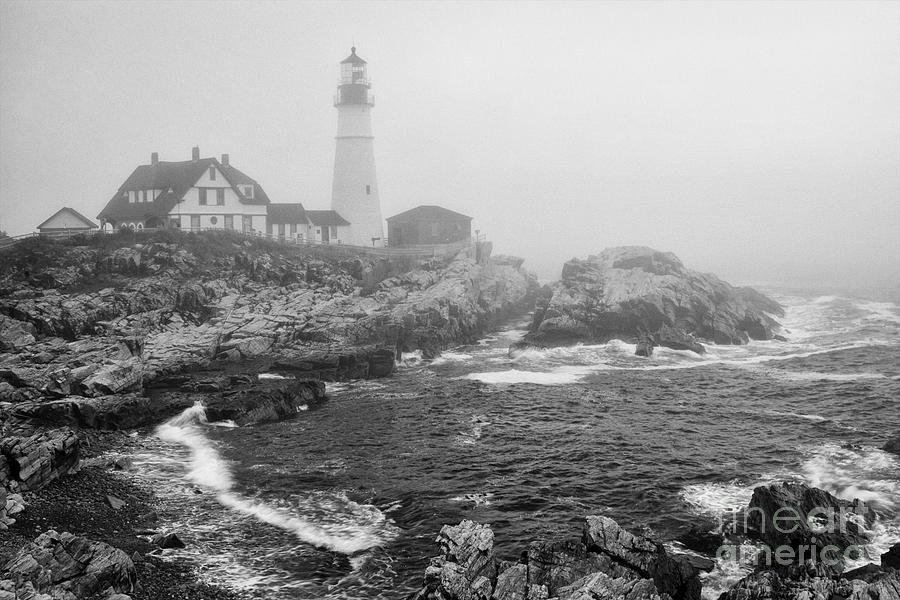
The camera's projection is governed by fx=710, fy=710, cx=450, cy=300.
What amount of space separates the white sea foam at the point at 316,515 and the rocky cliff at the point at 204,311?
10602 millimetres

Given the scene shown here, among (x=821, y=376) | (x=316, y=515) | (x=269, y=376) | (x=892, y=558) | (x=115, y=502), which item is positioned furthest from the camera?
(x=269, y=376)

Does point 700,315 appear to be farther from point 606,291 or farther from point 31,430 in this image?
point 31,430

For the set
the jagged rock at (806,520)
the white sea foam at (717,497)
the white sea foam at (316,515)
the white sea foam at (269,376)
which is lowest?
the white sea foam at (316,515)

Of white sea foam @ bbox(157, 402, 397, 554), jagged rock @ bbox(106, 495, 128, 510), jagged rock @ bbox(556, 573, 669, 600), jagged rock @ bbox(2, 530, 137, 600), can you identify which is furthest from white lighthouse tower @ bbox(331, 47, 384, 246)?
jagged rock @ bbox(556, 573, 669, 600)

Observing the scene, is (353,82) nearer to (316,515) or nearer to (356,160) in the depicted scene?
(356,160)

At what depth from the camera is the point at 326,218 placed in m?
65.0

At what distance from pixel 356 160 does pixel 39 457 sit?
46940 mm

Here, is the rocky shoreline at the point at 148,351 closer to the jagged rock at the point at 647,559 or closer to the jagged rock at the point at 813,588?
the jagged rock at the point at 647,559

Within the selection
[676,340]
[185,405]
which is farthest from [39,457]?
[676,340]

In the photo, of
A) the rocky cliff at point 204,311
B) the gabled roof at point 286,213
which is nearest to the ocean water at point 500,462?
the rocky cliff at point 204,311

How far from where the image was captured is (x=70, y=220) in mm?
55844

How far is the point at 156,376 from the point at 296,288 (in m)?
14.8

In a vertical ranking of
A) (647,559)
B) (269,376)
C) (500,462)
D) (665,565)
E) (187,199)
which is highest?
(187,199)

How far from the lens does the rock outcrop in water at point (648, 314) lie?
159ft
